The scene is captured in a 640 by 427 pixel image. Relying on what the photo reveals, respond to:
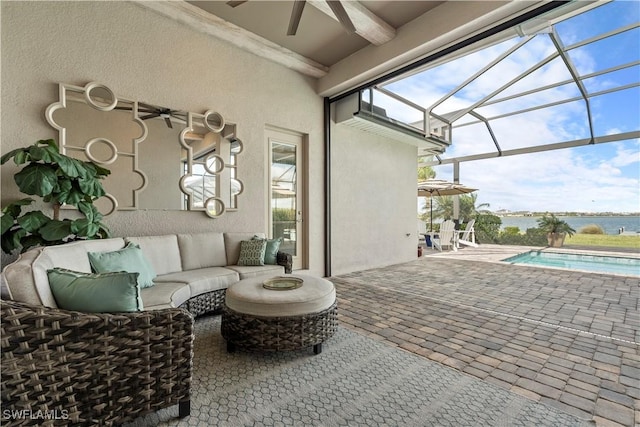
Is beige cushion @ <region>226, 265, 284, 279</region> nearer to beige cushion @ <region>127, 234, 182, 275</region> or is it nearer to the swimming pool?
beige cushion @ <region>127, 234, 182, 275</region>

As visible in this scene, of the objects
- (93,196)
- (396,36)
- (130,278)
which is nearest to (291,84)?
(396,36)

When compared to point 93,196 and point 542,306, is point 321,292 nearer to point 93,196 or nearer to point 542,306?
point 93,196

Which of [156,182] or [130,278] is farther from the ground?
[156,182]

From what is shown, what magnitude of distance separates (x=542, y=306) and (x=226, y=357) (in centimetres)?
370

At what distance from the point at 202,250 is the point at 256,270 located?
0.73 m

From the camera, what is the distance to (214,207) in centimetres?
382

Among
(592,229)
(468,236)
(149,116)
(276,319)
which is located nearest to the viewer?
(276,319)

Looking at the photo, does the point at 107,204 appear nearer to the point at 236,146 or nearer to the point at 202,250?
the point at 202,250

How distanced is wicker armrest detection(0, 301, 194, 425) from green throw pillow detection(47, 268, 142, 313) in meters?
0.07

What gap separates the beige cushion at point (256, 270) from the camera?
320 centimetres

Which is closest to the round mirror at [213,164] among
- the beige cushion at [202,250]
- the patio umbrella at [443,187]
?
the beige cushion at [202,250]

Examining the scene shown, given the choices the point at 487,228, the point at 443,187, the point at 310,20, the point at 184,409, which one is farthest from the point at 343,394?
the point at 487,228

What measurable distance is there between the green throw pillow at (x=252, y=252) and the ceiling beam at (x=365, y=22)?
2.82m

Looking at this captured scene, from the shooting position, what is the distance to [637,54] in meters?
4.69
